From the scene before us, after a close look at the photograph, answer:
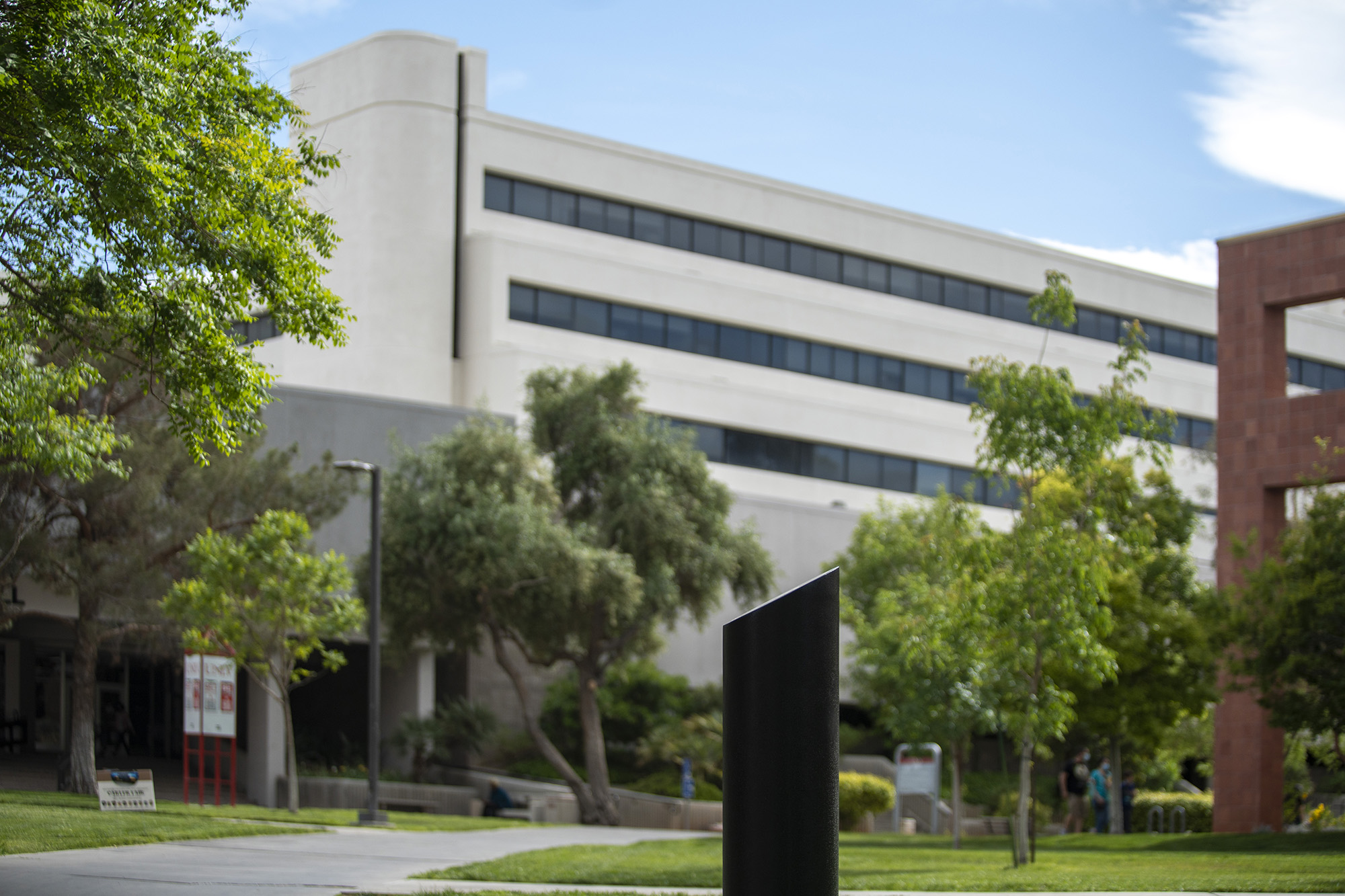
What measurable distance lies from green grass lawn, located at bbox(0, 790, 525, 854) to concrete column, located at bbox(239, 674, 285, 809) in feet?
22.5

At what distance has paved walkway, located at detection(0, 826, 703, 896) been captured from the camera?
447 inches

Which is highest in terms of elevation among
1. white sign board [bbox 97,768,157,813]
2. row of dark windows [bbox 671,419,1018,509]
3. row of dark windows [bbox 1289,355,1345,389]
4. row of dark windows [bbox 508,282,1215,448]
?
A: row of dark windows [bbox 1289,355,1345,389]

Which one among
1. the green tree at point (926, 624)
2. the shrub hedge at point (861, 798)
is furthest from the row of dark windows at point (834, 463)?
the shrub hedge at point (861, 798)

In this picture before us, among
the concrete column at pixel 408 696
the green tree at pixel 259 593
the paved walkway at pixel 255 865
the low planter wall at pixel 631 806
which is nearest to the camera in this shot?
the paved walkway at pixel 255 865

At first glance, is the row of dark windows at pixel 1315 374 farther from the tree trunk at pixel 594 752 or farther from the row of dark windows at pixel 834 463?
the tree trunk at pixel 594 752

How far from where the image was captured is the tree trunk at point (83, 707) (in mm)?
22609

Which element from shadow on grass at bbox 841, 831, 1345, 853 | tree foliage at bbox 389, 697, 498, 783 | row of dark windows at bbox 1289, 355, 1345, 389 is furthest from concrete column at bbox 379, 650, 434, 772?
row of dark windows at bbox 1289, 355, 1345, 389

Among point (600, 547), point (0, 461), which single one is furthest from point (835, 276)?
point (0, 461)

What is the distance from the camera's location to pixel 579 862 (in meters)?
16.0

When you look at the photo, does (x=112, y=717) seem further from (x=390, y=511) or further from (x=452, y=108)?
(x=452, y=108)

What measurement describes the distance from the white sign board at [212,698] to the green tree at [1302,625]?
15.5 m

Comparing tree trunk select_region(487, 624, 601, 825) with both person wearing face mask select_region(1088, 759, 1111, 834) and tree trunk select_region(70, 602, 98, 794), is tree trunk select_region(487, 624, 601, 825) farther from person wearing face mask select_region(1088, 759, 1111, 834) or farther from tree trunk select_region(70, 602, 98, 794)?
person wearing face mask select_region(1088, 759, 1111, 834)

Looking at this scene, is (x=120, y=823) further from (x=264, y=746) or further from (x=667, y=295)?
(x=667, y=295)

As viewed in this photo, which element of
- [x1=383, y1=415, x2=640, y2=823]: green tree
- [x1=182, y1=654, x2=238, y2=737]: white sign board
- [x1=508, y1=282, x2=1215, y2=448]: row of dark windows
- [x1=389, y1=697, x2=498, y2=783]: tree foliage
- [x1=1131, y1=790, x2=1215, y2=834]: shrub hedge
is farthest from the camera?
[x1=508, y1=282, x2=1215, y2=448]: row of dark windows
